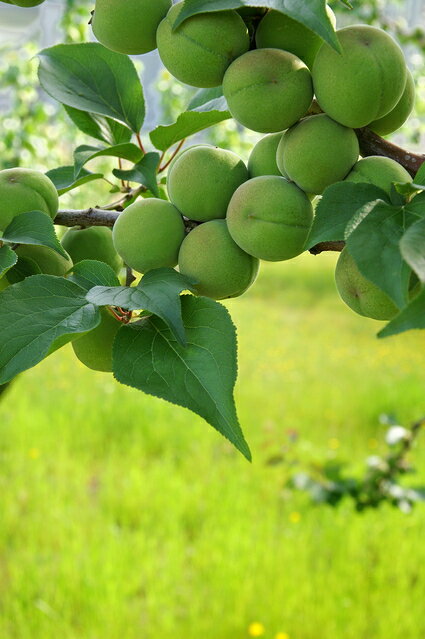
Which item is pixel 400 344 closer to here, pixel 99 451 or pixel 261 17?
pixel 99 451

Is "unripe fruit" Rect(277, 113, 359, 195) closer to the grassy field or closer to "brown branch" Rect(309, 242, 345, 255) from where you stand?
"brown branch" Rect(309, 242, 345, 255)

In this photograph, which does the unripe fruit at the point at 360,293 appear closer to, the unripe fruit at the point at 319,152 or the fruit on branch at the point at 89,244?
the unripe fruit at the point at 319,152

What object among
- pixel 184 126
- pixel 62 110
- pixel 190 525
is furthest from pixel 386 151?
pixel 62 110

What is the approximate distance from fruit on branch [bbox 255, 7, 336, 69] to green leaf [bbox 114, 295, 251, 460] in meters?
0.11

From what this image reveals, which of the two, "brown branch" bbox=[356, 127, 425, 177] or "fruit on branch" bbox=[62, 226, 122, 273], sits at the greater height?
"brown branch" bbox=[356, 127, 425, 177]

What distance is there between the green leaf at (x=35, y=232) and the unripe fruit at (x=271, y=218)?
74 mm

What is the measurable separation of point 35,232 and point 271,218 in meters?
0.10

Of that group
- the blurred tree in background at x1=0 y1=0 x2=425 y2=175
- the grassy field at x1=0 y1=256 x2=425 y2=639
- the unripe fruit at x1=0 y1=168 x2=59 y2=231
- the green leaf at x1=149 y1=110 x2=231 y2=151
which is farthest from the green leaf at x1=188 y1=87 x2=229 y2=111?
the blurred tree in background at x1=0 y1=0 x2=425 y2=175

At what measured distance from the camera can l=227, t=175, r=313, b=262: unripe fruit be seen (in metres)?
0.29

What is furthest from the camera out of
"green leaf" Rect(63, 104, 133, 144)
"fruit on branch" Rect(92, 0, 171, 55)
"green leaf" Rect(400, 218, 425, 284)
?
"green leaf" Rect(63, 104, 133, 144)

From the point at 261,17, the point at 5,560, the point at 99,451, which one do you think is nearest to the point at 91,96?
the point at 261,17

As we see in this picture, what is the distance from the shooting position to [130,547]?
1604mm

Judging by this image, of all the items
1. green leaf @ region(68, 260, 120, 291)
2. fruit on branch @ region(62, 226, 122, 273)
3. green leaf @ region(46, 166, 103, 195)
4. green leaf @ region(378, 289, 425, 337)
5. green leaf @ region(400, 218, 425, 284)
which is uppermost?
green leaf @ region(400, 218, 425, 284)

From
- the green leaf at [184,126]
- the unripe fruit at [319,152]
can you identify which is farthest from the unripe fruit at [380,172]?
the green leaf at [184,126]
